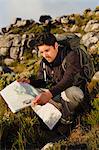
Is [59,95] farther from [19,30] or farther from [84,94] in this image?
[19,30]

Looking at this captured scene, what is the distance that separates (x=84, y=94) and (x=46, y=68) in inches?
27.8

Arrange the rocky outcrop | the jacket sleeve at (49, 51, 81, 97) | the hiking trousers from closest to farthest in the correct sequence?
the jacket sleeve at (49, 51, 81, 97) < the hiking trousers < the rocky outcrop

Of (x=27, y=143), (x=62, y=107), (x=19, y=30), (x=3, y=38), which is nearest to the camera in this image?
(x=27, y=143)

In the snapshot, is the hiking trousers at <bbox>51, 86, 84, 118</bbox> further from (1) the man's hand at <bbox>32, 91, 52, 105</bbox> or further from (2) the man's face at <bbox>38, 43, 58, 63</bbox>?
(1) the man's hand at <bbox>32, 91, 52, 105</bbox>

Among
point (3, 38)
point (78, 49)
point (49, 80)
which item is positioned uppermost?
point (78, 49)

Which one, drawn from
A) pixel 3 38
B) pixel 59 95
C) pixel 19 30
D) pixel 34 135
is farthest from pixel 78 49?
pixel 19 30

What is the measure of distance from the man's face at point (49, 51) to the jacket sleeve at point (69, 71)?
217 millimetres

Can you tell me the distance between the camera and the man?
671cm

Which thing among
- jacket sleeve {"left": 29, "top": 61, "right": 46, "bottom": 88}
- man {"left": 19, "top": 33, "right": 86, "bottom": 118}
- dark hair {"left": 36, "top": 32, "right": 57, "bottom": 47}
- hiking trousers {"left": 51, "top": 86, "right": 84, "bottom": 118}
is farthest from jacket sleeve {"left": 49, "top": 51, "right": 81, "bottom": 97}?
jacket sleeve {"left": 29, "top": 61, "right": 46, "bottom": 88}

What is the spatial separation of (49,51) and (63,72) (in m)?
0.41

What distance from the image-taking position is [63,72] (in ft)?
23.2

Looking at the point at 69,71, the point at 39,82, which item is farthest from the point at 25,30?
the point at 69,71

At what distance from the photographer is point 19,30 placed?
47219 mm

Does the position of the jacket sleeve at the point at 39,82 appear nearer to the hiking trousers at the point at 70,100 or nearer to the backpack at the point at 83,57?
the hiking trousers at the point at 70,100
